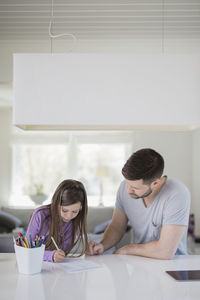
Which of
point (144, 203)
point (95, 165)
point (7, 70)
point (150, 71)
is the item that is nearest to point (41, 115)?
point (150, 71)

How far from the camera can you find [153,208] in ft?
7.32

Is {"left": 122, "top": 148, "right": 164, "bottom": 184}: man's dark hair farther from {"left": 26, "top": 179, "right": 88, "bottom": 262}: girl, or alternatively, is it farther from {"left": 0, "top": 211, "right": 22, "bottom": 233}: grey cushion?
{"left": 0, "top": 211, "right": 22, "bottom": 233}: grey cushion

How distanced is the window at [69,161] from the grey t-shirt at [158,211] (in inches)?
226

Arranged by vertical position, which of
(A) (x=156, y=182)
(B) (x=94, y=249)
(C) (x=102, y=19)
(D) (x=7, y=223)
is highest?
(C) (x=102, y=19)

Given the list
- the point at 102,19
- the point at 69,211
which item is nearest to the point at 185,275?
the point at 69,211

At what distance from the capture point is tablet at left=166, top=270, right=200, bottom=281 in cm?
168

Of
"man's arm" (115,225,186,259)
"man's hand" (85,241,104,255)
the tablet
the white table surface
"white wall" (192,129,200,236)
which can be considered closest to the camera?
the white table surface

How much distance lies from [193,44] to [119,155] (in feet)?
14.6

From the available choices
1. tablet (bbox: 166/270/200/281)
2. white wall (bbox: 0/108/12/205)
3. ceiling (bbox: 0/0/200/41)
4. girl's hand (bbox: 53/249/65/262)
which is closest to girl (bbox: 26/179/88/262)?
girl's hand (bbox: 53/249/65/262)

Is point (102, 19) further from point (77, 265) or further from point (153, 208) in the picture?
point (77, 265)

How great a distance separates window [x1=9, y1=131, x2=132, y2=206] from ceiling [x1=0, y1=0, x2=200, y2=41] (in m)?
4.35

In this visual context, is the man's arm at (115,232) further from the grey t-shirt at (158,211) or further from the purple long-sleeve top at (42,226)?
the purple long-sleeve top at (42,226)

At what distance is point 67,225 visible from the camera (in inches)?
89.7

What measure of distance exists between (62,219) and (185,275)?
0.79 m
